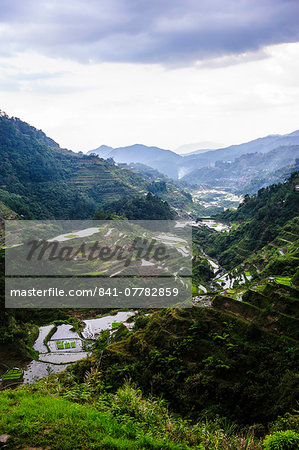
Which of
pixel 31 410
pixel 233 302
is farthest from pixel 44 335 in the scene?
pixel 31 410

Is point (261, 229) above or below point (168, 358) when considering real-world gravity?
above

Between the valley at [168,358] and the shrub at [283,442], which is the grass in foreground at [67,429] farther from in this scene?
the shrub at [283,442]

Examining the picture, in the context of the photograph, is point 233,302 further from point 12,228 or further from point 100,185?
point 100,185

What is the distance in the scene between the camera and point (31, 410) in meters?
5.21

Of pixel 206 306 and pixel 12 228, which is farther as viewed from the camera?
pixel 12 228

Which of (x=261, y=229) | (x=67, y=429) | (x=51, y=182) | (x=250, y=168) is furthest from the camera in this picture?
(x=250, y=168)

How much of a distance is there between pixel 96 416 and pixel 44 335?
16507mm

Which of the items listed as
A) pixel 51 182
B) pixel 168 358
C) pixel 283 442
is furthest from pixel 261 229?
pixel 51 182

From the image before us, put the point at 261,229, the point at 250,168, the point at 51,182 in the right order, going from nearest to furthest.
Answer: the point at 261,229 < the point at 51,182 < the point at 250,168

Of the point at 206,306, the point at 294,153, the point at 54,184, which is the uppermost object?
the point at 294,153

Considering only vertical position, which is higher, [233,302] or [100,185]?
[100,185]

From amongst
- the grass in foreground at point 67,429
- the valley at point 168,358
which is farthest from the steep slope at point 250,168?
the grass in foreground at point 67,429

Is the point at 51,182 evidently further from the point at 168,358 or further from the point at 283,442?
the point at 283,442

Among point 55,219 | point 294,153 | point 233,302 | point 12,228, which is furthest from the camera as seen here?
point 294,153
